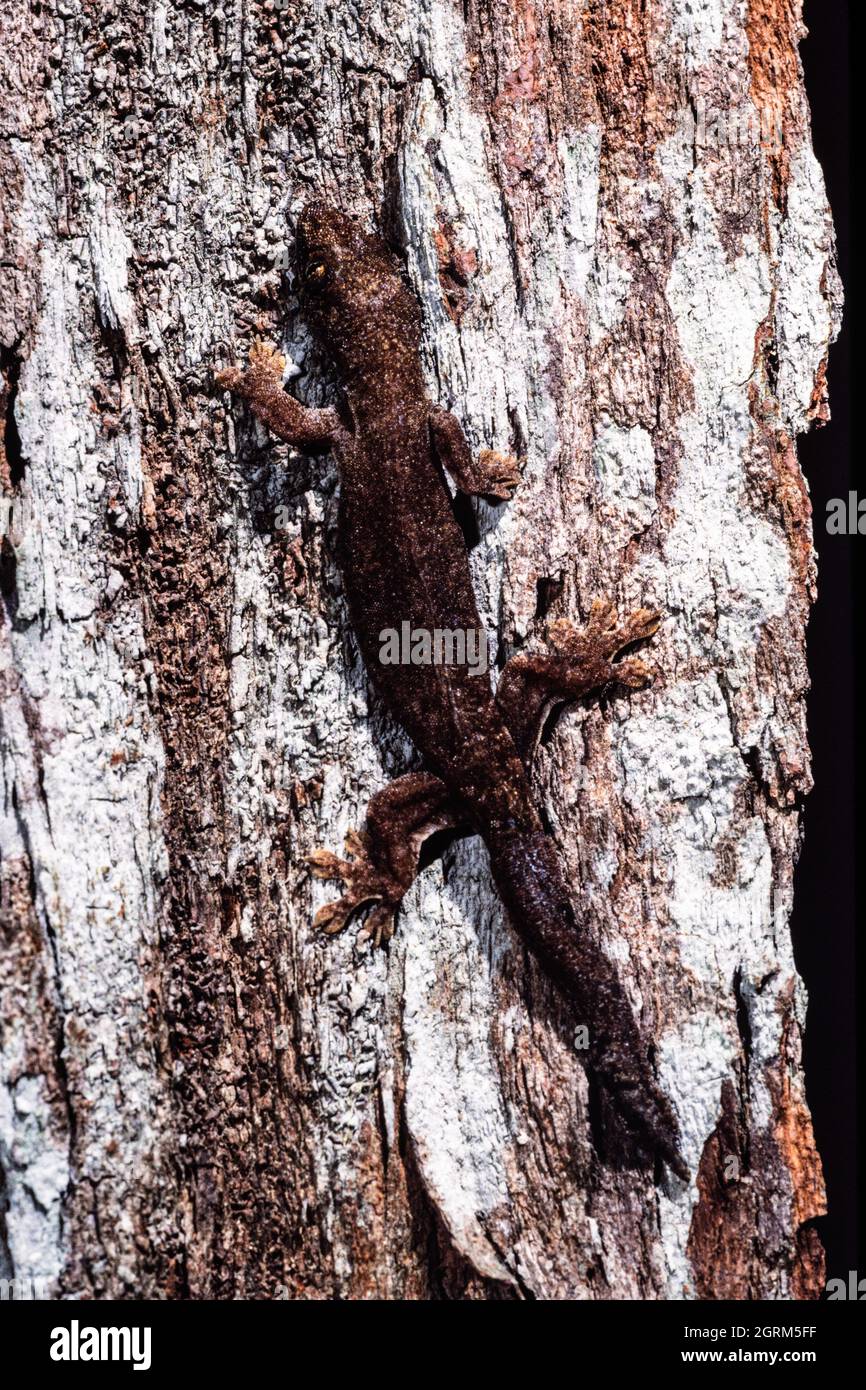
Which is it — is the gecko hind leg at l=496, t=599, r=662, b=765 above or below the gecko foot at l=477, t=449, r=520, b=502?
below

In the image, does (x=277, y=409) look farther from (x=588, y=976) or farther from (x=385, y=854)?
(x=588, y=976)

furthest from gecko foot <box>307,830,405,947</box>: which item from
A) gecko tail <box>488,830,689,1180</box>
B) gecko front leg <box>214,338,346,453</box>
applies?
gecko front leg <box>214,338,346,453</box>

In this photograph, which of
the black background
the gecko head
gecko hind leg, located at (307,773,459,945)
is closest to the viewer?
the gecko head

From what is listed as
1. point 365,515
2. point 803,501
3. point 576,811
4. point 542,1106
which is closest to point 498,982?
point 542,1106

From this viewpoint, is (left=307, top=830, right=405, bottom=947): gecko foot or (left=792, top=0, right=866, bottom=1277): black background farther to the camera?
(left=792, top=0, right=866, bottom=1277): black background

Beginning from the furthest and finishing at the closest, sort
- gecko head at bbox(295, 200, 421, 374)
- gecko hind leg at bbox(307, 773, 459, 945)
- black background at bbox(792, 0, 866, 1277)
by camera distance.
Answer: black background at bbox(792, 0, 866, 1277)
gecko hind leg at bbox(307, 773, 459, 945)
gecko head at bbox(295, 200, 421, 374)

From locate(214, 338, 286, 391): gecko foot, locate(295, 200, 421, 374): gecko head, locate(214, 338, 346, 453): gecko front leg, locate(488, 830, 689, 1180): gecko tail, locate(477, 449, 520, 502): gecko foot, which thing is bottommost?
locate(488, 830, 689, 1180): gecko tail

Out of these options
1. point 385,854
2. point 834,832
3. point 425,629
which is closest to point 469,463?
point 425,629

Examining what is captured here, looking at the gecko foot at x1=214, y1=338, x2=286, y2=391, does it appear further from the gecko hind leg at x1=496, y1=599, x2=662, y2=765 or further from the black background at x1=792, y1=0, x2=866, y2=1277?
the black background at x1=792, y1=0, x2=866, y2=1277
